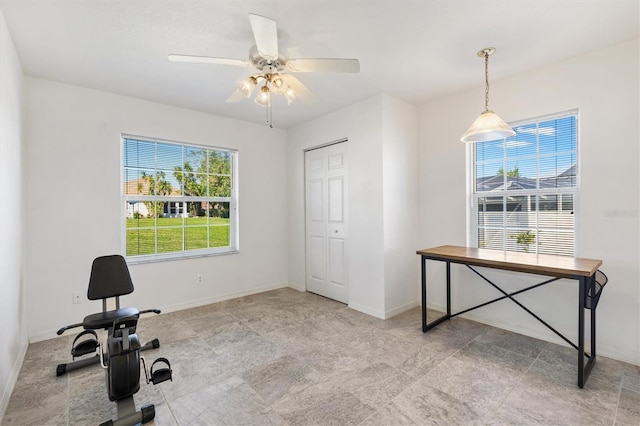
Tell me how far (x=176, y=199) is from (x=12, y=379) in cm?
224

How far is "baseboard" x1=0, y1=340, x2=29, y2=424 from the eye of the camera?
1894 millimetres

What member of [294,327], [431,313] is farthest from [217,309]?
[431,313]

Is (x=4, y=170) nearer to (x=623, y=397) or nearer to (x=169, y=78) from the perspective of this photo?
(x=169, y=78)

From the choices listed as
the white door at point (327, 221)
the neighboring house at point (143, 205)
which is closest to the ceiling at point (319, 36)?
the neighboring house at point (143, 205)

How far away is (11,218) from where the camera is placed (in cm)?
227

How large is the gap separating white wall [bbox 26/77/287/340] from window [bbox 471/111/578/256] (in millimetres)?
3285

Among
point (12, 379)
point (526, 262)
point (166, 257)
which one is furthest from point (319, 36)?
point (12, 379)

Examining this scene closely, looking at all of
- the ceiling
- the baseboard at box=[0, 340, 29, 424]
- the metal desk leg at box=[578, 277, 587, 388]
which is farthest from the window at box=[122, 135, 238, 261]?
the metal desk leg at box=[578, 277, 587, 388]

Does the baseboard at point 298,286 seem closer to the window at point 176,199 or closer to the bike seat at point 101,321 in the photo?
the window at point 176,199

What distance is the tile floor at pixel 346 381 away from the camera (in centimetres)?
185

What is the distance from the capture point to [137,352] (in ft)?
6.32

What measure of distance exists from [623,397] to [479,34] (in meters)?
2.69

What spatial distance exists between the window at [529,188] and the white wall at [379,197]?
2.55 ft

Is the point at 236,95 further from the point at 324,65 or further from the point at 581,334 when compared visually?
the point at 581,334
